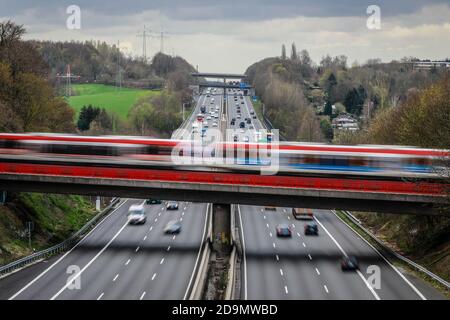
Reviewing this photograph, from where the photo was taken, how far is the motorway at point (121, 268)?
3697 cm

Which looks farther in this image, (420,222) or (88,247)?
(420,222)

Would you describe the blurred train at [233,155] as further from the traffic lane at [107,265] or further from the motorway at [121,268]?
the motorway at [121,268]

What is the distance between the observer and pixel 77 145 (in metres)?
51.4

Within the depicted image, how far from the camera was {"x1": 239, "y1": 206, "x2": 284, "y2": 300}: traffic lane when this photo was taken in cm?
3747

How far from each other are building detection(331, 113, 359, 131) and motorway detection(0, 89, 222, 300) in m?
90.0

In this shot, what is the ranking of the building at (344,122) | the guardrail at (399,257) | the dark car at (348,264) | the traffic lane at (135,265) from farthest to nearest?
1. the building at (344,122)
2. the dark car at (348,264)
3. the guardrail at (399,257)
4. the traffic lane at (135,265)

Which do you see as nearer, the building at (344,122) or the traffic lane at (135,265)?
the traffic lane at (135,265)

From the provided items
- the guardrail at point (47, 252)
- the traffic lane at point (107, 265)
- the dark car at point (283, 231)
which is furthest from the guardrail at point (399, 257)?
the guardrail at point (47, 252)

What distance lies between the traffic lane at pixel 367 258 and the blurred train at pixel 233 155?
5.40 metres

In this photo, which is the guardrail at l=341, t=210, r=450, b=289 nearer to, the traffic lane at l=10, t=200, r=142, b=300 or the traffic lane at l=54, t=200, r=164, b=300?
the traffic lane at l=54, t=200, r=164, b=300
